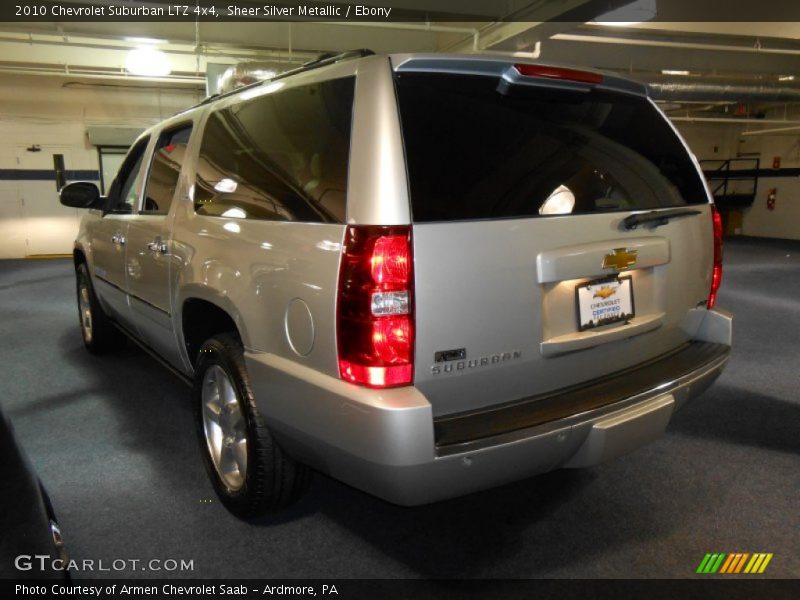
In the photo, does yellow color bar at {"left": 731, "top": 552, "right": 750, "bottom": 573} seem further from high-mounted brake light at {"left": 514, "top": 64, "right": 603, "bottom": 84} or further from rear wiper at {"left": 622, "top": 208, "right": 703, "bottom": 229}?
high-mounted brake light at {"left": 514, "top": 64, "right": 603, "bottom": 84}

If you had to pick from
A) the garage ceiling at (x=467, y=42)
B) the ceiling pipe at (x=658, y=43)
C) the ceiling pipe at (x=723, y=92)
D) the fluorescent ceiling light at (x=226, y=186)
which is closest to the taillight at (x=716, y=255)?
the fluorescent ceiling light at (x=226, y=186)

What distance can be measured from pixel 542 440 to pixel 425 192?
0.82 metres

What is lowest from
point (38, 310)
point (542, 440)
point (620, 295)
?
point (38, 310)

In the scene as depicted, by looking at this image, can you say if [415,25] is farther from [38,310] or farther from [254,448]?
[254,448]

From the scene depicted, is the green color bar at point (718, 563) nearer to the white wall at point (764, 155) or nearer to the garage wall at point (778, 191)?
the white wall at point (764, 155)

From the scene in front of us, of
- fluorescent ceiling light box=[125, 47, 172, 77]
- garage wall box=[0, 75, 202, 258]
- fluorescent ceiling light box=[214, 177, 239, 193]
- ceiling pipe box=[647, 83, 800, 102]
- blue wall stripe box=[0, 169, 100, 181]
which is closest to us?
fluorescent ceiling light box=[214, 177, 239, 193]

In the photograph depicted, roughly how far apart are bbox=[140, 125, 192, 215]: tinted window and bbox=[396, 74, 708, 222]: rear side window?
5.00ft

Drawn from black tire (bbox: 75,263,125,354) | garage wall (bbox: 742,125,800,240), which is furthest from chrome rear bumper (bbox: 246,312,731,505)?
garage wall (bbox: 742,125,800,240)

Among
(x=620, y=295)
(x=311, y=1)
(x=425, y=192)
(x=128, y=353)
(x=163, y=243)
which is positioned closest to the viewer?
(x=425, y=192)

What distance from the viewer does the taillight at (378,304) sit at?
1.63 metres

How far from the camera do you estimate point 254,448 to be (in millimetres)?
2119

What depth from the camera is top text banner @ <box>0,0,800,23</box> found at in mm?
7680

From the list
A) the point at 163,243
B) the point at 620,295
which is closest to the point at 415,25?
the point at 163,243

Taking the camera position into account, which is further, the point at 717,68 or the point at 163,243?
the point at 717,68
